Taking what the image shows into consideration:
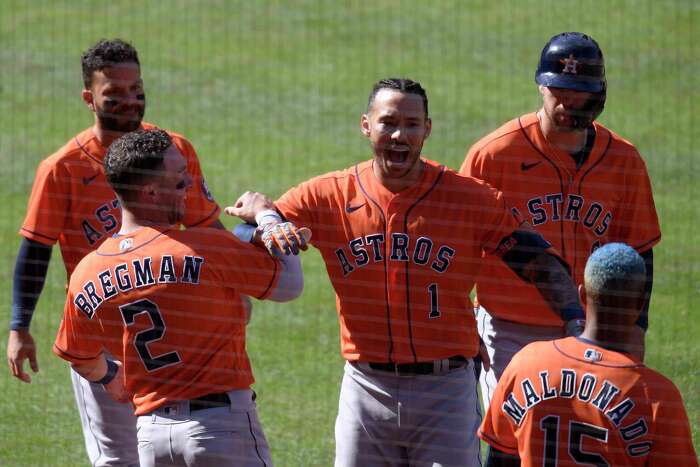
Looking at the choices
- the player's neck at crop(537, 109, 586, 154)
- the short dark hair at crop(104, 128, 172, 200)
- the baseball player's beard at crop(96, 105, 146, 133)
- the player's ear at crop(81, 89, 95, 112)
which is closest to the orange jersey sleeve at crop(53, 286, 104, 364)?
the short dark hair at crop(104, 128, 172, 200)

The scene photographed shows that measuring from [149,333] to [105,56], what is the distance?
1922 mm

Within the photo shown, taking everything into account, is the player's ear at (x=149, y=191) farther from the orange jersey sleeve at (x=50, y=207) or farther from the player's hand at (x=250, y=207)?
the orange jersey sleeve at (x=50, y=207)

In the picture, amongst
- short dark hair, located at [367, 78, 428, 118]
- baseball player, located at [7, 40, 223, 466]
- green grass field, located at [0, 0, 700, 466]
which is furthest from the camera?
green grass field, located at [0, 0, 700, 466]

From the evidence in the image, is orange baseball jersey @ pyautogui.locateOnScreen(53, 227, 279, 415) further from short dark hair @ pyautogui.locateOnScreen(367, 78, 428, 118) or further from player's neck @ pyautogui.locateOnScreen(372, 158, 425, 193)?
short dark hair @ pyautogui.locateOnScreen(367, 78, 428, 118)

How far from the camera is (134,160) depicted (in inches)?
166

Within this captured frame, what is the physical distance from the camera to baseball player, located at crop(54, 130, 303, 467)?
163 inches

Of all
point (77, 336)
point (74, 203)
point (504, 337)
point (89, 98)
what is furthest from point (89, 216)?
point (504, 337)

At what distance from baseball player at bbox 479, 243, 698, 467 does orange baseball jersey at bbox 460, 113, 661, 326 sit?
1.44 meters

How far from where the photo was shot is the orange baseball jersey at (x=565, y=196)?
516cm

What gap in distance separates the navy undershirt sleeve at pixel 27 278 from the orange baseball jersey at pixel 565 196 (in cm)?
193

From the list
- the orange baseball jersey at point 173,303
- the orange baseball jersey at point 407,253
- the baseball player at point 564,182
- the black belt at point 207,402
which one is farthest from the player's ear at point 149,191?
the baseball player at point 564,182

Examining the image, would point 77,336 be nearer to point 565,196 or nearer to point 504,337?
point 504,337

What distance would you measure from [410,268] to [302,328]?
4.88m

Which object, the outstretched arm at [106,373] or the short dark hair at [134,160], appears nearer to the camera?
the short dark hair at [134,160]
